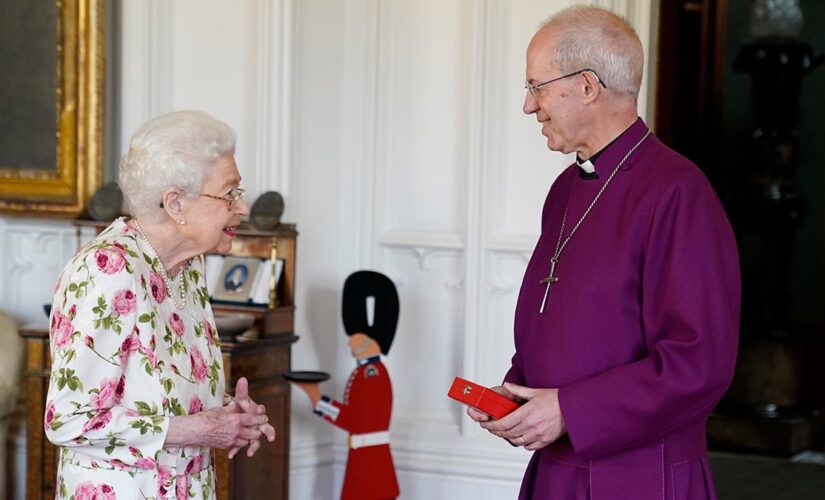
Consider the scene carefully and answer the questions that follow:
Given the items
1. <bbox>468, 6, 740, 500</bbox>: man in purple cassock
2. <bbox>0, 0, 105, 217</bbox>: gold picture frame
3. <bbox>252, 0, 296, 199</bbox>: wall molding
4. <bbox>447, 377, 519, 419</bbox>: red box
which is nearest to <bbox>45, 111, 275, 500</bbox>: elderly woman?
<bbox>447, 377, 519, 419</bbox>: red box

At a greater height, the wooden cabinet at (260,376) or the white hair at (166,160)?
the white hair at (166,160)

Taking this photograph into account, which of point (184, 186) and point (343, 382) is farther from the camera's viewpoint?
point (343, 382)

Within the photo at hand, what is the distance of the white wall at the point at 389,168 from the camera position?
17.7 feet

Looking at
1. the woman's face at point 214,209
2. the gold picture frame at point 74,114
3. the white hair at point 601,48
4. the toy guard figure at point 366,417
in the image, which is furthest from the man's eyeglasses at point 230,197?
the gold picture frame at point 74,114

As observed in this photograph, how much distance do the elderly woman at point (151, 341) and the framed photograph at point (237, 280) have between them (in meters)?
1.95

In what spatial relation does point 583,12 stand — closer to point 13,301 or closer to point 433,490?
point 433,490

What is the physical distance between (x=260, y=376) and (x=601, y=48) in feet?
8.96

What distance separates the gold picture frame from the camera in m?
5.53

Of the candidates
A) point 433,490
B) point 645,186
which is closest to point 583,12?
point 645,186

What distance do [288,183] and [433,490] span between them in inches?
60.8

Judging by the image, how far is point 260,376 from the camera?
514 centimetres

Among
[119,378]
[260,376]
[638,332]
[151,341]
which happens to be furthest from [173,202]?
[260,376]

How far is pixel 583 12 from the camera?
113 inches

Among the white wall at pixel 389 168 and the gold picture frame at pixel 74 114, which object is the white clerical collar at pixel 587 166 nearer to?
the white wall at pixel 389 168
